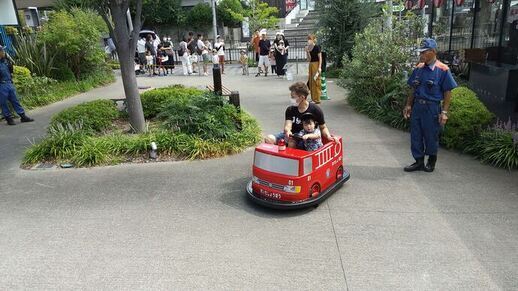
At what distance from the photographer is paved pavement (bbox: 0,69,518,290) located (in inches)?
148

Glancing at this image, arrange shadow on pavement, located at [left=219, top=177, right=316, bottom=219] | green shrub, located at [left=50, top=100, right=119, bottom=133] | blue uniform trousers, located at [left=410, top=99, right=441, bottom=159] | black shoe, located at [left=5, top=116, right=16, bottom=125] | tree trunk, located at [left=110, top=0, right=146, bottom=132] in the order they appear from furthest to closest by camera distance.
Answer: black shoe, located at [left=5, top=116, right=16, bottom=125] → green shrub, located at [left=50, top=100, right=119, bottom=133] → tree trunk, located at [left=110, top=0, right=146, bottom=132] → blue uniform trousers, located at [left=410, top=99, right=441, bottom=159] → shadow on pavement, located at [left=219, top=177, right=316, bottom=219]

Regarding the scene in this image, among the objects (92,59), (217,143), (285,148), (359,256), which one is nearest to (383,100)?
(217,143)

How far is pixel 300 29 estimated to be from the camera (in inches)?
1076

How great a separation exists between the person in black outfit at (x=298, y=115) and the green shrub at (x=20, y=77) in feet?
30.7

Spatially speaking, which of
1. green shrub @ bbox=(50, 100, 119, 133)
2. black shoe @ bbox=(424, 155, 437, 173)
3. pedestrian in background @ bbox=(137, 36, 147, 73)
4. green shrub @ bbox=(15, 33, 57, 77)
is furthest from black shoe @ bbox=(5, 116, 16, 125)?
pedestrian in background @ bbox=(137, 36, 147, 73)

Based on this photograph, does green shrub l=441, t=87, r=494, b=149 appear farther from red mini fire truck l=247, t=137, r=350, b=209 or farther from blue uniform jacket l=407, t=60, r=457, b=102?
red mini fire truck l=247, t=137, r=350, b=209

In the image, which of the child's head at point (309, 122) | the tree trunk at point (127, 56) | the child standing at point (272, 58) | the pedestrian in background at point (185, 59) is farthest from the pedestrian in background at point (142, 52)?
the child's head at point (309, 122)

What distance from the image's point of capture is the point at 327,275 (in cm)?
374

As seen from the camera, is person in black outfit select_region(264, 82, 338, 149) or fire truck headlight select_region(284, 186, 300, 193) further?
person in black outfit select_region(264, 82, 338, 149)

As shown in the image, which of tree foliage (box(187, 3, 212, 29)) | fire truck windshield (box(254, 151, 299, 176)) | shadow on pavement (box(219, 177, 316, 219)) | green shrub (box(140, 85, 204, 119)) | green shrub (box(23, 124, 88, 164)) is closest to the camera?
fire truck windshield (box(254, 151, 299, 176))

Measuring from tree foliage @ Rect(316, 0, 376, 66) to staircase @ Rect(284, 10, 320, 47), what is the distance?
9.12 metres

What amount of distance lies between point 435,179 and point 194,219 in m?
3.39

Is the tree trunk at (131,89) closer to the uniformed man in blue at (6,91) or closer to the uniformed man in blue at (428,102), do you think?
the uniformed man in blue at (6,91)

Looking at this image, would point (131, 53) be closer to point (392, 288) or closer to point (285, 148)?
point (285, 148)
